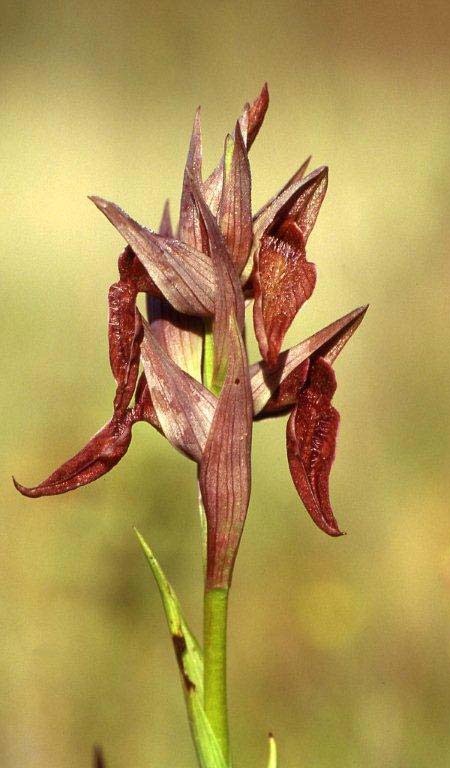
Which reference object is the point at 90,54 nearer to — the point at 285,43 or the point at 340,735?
the point at 285,43

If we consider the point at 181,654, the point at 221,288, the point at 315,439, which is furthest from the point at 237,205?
the point at 181,654

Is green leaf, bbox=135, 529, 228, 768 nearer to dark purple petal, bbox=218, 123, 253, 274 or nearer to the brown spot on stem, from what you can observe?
the brown spot on stem

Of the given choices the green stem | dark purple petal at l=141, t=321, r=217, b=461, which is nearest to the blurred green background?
the green stem

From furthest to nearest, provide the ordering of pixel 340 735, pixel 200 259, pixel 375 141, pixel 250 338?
pixel 375 141
pixel 250 338
pixel 340 735
pixel 200 259

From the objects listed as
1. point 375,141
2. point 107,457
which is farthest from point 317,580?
point 375,141

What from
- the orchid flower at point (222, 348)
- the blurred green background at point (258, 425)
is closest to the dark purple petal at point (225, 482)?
the orchid flower at point (222, 348)

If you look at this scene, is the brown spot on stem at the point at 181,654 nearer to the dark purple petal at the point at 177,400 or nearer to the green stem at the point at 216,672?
the green stem at the point at 216,672

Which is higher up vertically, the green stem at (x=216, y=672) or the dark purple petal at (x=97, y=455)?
the dark purple petal at (x=97, y=455)
